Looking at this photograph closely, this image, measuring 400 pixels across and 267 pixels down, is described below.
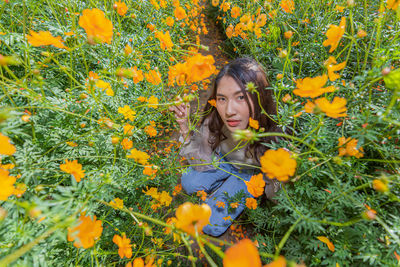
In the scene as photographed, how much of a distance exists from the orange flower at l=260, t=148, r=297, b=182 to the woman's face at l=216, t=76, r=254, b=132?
1.92 ft

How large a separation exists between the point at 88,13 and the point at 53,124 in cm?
59

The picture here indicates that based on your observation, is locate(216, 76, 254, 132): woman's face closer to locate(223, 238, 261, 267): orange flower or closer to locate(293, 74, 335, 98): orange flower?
locate(293, 74, 335, 98): orange flower

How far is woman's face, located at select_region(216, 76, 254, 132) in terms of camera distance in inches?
49.1

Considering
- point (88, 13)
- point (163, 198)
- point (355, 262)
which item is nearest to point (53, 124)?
point (88, 13)

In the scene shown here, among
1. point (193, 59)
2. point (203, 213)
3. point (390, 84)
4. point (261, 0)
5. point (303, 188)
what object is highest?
point (261, 0)

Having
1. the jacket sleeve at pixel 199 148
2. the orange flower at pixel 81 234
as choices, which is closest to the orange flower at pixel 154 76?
the jacket sleeve at pixel 199 148

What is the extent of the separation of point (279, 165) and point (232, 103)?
656 millimetres

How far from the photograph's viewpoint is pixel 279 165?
674 millimetres

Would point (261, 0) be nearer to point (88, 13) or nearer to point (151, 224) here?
point (88, 13)

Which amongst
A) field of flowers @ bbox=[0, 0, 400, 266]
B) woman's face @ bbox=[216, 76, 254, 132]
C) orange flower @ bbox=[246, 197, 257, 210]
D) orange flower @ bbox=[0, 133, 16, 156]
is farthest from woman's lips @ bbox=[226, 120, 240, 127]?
orange flower @ bbox=[0, 133, 16, 156]

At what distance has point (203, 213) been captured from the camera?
528 millimetres

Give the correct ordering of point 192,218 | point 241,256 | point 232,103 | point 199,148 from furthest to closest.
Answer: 1. point 199,148
2. point 232,103
3. point 192,218
4. point 241,256

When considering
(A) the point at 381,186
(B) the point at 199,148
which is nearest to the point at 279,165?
(A) the point at 381,186

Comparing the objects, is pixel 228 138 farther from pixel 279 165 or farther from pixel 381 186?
pixel 381 186
